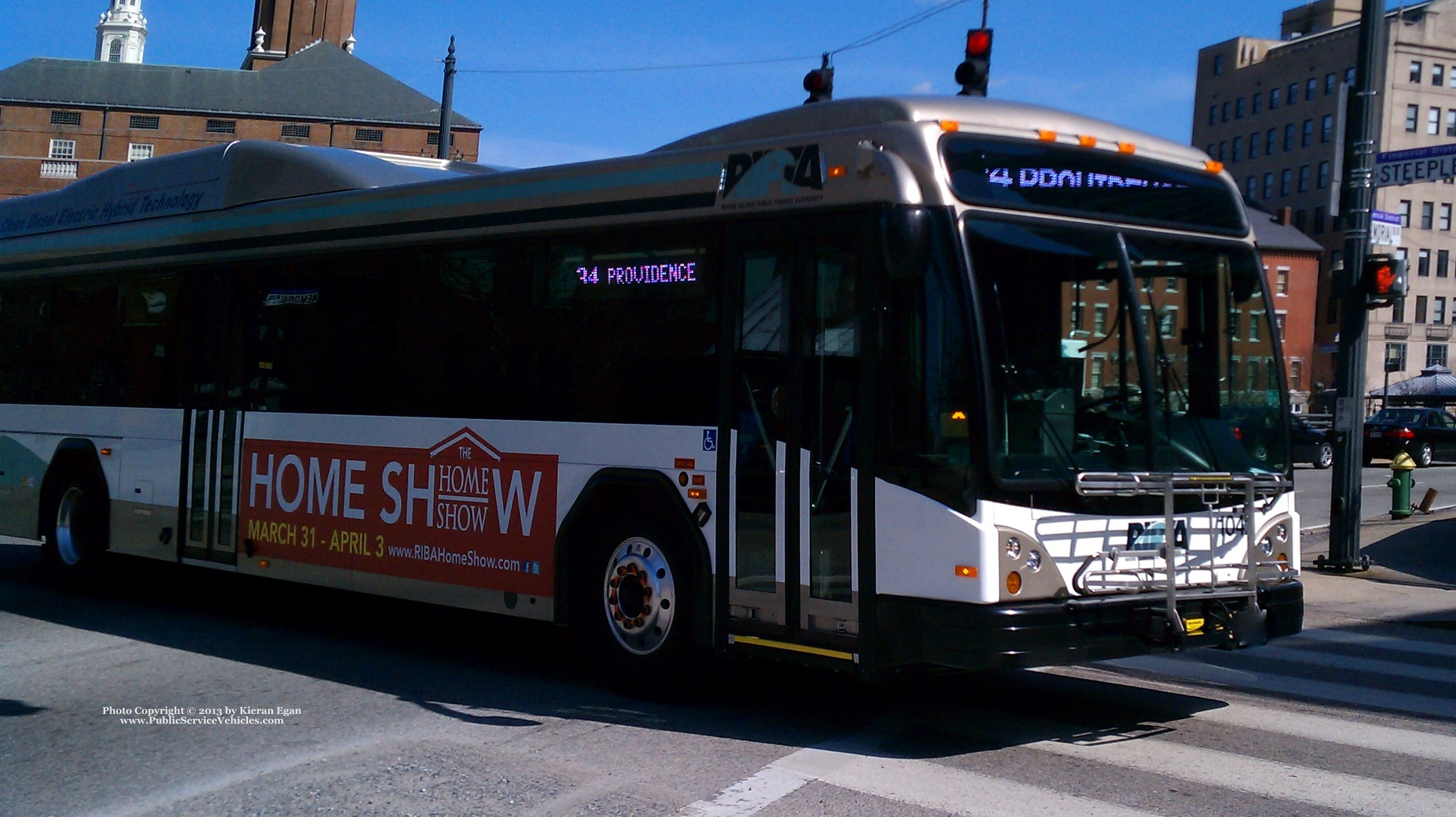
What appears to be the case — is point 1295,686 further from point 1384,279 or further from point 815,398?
point 1384,279

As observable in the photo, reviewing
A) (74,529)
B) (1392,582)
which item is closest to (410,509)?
(74,529)

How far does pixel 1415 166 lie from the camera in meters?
13.3

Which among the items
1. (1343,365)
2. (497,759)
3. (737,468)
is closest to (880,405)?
(737,468)

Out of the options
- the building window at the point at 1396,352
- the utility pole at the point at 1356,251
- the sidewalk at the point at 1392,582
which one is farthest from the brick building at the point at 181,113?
the utility pole at the point at 1356,251

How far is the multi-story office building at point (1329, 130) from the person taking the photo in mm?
92062

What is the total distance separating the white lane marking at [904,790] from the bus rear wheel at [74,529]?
7.73 m

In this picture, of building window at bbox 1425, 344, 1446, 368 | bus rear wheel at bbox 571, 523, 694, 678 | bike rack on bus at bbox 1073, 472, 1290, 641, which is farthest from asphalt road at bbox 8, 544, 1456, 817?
building window at bbox 1425, 344, 1446, 368

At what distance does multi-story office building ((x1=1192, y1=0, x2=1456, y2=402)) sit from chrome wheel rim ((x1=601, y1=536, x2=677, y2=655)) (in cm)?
Result: 8347

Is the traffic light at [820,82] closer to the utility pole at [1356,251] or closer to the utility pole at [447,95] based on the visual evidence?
the utility pole at [1356,251]

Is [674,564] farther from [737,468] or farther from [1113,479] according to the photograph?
[1113,479]

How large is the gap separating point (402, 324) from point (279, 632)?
2.61 meters

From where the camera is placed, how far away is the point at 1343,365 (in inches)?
550

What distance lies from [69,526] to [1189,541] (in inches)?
378

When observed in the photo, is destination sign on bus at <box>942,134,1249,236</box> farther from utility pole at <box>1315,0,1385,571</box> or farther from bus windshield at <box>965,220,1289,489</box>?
utility pole at <box>1315,0,1385,571</box>
